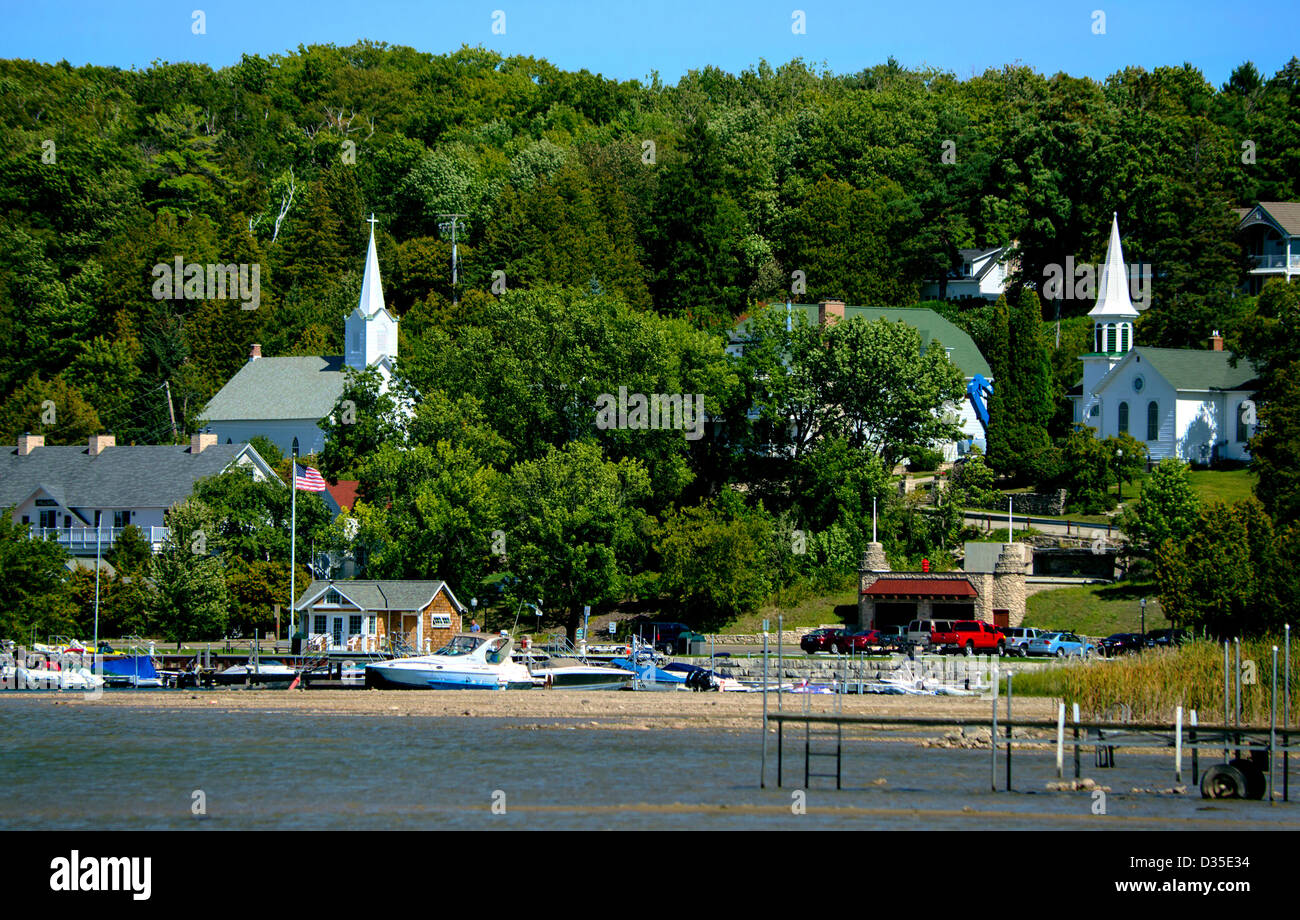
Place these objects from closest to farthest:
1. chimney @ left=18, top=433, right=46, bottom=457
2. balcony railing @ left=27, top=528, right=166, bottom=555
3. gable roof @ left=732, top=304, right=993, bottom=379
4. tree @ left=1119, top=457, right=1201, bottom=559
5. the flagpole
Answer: tree @ left=1119, top=457, right=1201, bottom=559 → the flagpole → balcony railing @ left=27, top=528, right=166, bottom=555 → chimney @ left=18, top=433, right=46, bottom=457 → gable roof @ left=732, top=304, right=993, bottom=379

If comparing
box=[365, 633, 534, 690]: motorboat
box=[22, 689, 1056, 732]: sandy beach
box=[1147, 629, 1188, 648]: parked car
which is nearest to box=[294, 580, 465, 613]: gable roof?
box=[365, 633, 534, 690]: motorboat

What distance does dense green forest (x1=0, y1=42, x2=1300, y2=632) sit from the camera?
232 ft

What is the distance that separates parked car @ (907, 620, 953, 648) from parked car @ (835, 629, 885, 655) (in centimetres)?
121

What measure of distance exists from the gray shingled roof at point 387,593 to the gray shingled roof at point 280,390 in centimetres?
2968

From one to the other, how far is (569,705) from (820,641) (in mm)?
15020

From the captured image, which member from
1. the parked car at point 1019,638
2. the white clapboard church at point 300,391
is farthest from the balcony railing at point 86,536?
the parked car at point 1019,638

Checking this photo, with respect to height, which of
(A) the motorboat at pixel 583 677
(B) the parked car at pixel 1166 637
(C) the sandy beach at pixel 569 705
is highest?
(B) the parked car at pixel 1166 637

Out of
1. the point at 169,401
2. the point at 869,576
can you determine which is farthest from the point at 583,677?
the point at 169,401

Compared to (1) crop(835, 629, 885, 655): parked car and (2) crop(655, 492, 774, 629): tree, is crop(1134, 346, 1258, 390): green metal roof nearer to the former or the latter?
(2) crop(655, 492, 774, 629): tree

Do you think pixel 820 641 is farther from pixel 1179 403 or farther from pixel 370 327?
pixel 370 327

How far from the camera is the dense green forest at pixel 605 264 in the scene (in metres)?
70.8

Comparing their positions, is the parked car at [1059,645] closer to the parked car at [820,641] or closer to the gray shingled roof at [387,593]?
the parked car at [820,641]
